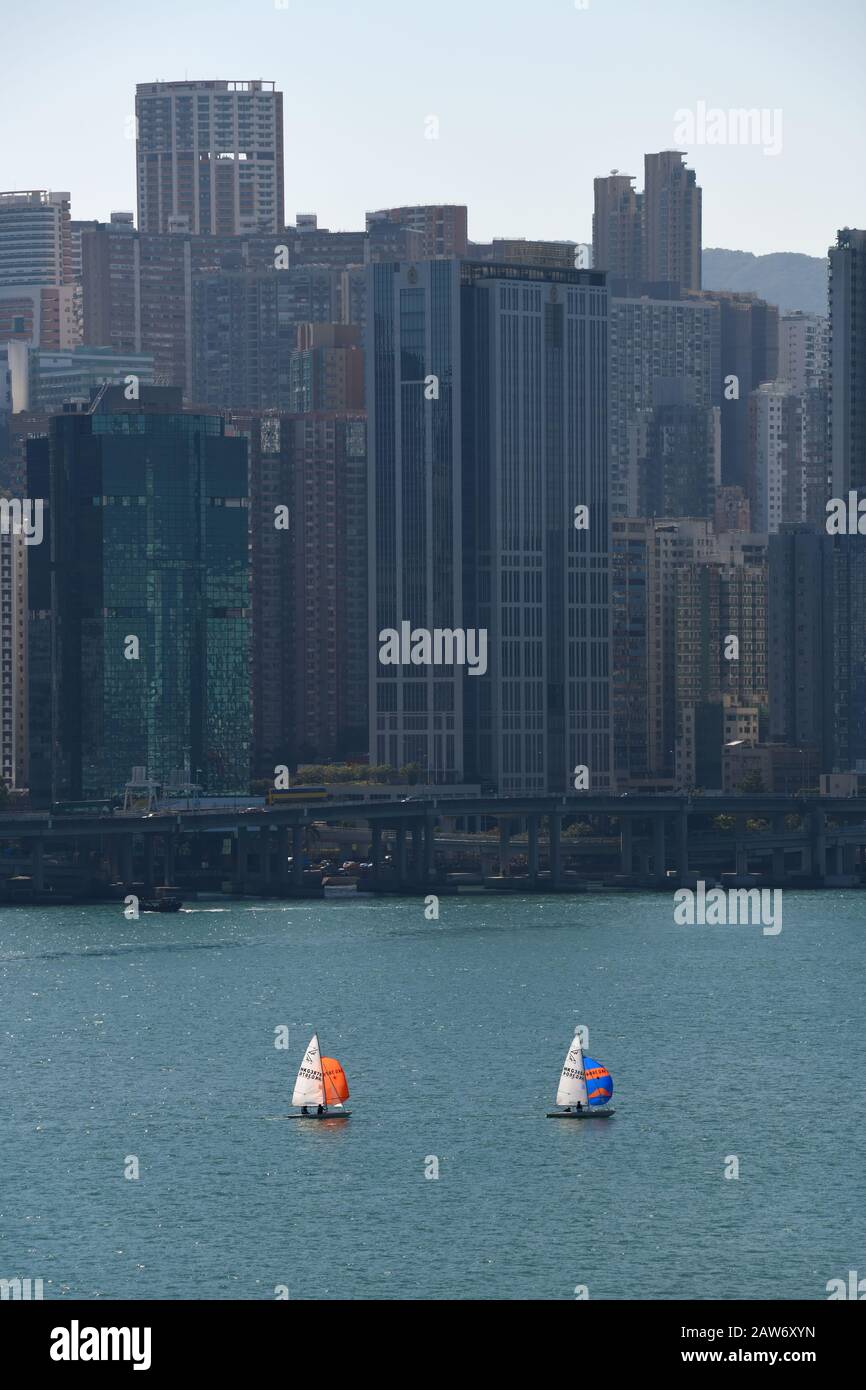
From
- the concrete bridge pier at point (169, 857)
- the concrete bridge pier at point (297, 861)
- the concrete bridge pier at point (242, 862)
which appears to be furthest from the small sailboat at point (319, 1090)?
the concrete bridge pier at point (242, 862)

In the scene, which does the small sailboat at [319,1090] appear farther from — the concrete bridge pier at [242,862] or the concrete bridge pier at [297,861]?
the concrete bridge pier at [242,862]

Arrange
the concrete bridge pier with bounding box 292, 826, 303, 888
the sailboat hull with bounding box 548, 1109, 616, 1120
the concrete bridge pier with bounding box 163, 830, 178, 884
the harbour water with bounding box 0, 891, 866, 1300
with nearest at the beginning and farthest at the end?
the harbour water with bounding box 0, 891, 866, 1300, the sailboat hull with bounding box 548, 1109, 616, 1120, the concrete bridge pier with bounding box 163, 830, 178, 884, the concrete bridge pier with bounding box 292, 826, 303, 888

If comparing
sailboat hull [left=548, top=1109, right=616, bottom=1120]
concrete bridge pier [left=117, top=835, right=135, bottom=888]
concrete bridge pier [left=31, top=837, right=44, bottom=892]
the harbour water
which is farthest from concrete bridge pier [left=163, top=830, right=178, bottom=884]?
sailboat hull [left=548, top=1109, right=616, bottom=1120]

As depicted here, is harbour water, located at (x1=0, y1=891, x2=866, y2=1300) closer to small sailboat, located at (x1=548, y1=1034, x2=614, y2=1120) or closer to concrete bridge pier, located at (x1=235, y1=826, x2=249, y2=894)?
small sailboat, located at (x1=548, y1=1034, x2=614, y2=1120)

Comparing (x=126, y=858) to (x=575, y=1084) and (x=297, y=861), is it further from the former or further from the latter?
(x=575, y=1084)

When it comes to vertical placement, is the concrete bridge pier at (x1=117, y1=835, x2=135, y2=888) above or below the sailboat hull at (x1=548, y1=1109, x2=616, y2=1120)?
above

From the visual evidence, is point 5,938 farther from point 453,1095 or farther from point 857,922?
point 453,1095

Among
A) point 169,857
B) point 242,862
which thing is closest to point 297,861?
point 242,862
